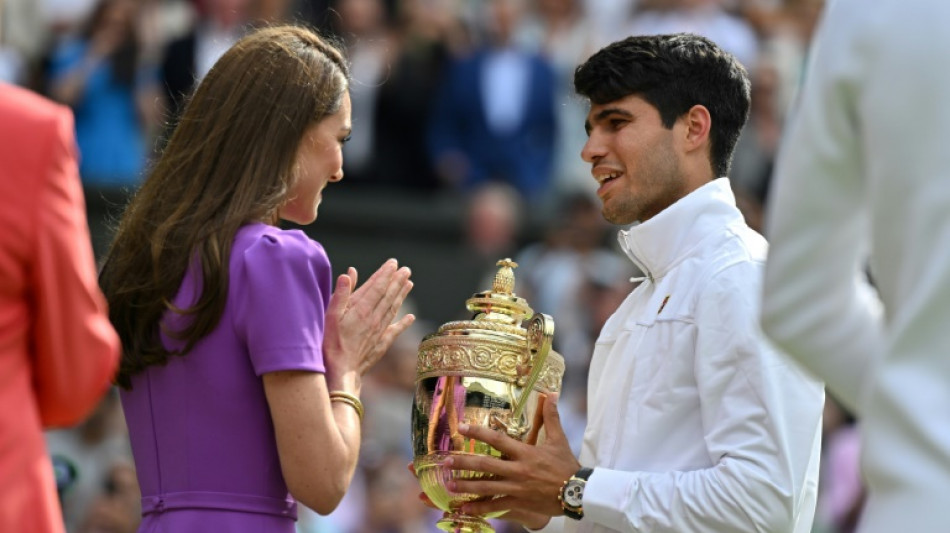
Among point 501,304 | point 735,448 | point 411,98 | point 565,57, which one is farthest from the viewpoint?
point 565,57

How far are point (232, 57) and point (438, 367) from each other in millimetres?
866

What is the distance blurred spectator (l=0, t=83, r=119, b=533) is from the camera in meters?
2.93

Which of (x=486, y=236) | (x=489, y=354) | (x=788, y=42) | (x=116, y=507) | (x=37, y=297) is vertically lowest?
(x=116, y=507)

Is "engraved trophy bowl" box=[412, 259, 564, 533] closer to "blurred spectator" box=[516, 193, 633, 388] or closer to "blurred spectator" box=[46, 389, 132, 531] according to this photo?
"blurred spectator" box=[46, 389, 132, 531]

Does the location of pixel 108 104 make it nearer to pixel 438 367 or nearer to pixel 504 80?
pixel 504 80

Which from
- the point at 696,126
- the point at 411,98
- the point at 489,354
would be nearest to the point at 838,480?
the point at 411,98

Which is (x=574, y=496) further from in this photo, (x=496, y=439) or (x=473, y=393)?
(x=473, y=393)

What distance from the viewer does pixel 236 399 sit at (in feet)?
12.0

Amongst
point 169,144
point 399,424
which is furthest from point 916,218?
point 399,424

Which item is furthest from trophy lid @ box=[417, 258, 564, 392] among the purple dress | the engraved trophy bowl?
the purple dress

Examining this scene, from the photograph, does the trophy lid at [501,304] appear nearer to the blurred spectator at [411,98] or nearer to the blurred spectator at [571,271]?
the blurred spectator at [571,271]

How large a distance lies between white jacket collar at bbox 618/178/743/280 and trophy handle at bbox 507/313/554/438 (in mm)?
327

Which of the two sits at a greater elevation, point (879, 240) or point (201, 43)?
point (879, 240)

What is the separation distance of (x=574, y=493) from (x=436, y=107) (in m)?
7.58
